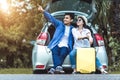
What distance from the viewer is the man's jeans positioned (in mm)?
7829

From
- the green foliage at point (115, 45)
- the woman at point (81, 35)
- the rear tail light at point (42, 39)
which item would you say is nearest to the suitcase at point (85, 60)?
the woman at point (81, 35)

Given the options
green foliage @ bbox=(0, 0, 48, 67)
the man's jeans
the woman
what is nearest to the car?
the man's jeans

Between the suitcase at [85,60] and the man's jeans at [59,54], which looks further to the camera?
the man's jeans at [59,54]

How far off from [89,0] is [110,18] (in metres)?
3.80

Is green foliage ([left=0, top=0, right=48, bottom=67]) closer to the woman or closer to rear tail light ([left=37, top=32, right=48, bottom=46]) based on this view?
rear tail light ([left=37, top=32, right=48, bottom=46])

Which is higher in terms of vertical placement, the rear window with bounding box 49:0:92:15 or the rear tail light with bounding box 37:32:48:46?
the rear window with bounding box 49:0:92:15

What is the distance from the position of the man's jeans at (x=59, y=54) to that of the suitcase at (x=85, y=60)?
0.62m

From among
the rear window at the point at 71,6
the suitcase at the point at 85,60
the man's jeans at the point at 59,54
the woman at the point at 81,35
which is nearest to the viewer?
the suitcase at the point at 85,60

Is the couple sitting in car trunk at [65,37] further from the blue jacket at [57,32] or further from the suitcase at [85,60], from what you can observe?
the suitcase at [85,60]

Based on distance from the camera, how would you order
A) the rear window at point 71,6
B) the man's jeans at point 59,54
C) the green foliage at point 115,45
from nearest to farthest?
the man's jeans at point 59,54 → the rear window at point 71,6 → the green foliage at point 115,45

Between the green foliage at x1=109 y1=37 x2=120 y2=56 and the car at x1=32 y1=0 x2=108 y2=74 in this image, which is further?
the green foliage at x1=109 y1=37 x2=120 y2=56

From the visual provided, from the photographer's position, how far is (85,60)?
7164 millimetres

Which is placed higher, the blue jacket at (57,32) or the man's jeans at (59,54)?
the blue jacket at (57,32)

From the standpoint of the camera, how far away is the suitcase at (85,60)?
7020 millimetres
